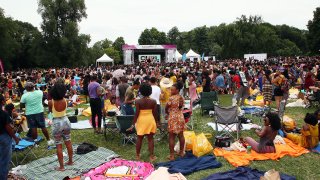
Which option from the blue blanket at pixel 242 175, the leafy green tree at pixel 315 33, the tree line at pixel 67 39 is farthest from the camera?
the leafy green tree at pixel 315 33

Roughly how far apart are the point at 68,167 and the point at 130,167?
133cm

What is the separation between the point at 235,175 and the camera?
5609mm

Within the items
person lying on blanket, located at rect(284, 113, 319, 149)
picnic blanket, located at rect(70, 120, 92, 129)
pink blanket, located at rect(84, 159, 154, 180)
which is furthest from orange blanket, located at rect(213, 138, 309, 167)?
picnic blanket, located at rect(70, 120, 92, 129)

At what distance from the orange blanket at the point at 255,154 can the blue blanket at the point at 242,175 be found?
501 mm

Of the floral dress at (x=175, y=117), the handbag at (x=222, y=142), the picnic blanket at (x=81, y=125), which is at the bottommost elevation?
the picnic blanket at (x=81, y=125)

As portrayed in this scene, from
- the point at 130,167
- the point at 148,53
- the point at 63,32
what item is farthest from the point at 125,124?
the point at 148,53

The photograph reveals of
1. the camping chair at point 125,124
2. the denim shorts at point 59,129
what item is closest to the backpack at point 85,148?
the camping chair at point 125,124

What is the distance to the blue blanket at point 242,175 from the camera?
5.50 meters

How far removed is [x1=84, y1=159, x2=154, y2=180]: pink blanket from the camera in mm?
5746

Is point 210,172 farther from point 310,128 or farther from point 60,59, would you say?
point 60,59

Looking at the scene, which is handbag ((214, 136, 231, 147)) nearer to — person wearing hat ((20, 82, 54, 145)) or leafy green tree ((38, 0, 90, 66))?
person wearing hat ((20, 82, 54, 145))

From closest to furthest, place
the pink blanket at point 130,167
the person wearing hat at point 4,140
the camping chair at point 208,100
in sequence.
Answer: the person wearing hat at point 4,140, the pink blanket at point 130,167, the camping chair at point 208,100

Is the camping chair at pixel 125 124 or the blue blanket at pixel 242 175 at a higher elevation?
the camping chair at pixel 125 124

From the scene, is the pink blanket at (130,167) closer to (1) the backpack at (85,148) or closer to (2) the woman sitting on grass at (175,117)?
(2) the woman sitting on grass at (175,117)
